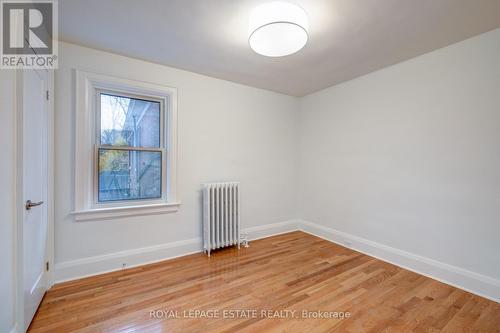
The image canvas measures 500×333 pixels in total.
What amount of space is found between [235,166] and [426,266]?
2693 millimetres

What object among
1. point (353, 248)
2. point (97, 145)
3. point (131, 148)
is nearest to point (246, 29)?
point (131, 148)

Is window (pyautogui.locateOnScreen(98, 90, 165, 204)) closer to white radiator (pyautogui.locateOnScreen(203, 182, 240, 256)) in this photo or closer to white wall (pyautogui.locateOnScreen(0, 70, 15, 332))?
white radiator (pyautogui.locateOnScreen(203, 182, 240, 256))

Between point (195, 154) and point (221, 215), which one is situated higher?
point (195, 154)

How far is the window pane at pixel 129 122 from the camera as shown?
2582 mm

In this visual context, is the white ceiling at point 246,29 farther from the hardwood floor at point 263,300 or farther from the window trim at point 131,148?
the hardwood floor at point 263,300

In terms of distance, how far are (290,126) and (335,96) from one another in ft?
3.03

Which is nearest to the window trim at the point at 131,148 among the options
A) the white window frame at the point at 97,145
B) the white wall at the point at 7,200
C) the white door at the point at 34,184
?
the white window frame at the point at 97,145

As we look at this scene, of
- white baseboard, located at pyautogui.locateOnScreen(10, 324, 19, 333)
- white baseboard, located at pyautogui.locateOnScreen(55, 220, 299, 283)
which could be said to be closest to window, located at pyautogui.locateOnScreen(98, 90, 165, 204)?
white baseboard, located at pyautogui.locateOnScreen(55, 220, 299, 283)

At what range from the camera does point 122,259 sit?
256 cm

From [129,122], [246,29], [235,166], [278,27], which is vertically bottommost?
[235,166]

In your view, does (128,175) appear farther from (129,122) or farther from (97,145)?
(129,122)

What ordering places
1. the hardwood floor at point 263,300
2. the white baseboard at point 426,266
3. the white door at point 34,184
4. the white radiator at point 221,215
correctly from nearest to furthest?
the white door at point 34,184
the hardwood floor at point 263,300
the white baseboard at point 426,266
the white radiator at point 221,215

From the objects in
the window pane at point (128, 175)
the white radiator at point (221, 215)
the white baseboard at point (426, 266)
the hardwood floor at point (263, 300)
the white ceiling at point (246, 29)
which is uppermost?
the white ceiling at point (246, 29)

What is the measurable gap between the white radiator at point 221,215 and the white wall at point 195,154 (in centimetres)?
19
